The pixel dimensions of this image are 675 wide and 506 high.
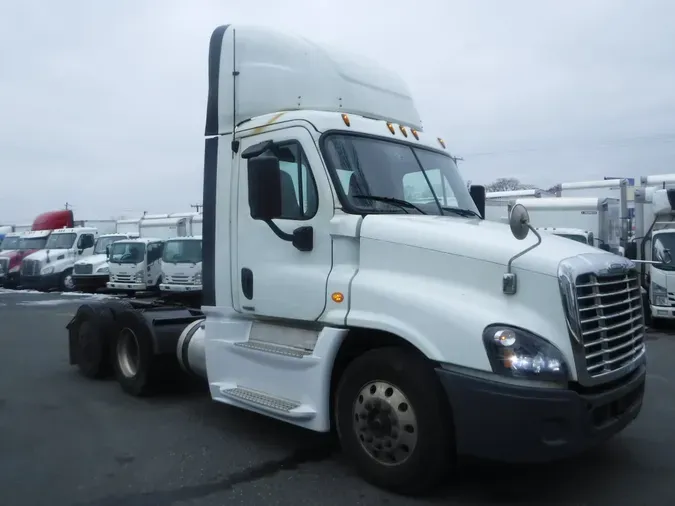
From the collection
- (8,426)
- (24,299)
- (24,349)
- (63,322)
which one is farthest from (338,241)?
(24,299)

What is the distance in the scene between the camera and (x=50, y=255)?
2523 centimetres

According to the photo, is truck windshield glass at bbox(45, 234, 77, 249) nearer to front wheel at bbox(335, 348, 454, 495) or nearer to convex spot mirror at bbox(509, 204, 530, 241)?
front wheel at bbox(335, 348, 454, 495)

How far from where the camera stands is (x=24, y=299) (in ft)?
71.6

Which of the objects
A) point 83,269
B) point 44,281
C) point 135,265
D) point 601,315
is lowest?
point 44,281

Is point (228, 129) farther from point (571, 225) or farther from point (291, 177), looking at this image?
point (571, 225)

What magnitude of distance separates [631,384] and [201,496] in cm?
307

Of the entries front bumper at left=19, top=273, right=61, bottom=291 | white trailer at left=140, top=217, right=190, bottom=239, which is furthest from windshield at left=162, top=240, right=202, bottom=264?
front bumper at left=19, top=273, right=61, bottom=291

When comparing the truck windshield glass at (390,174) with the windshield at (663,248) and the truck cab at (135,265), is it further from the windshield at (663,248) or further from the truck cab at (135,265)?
the truck cab at (135,265)

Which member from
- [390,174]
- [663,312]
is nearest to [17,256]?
[663,312]

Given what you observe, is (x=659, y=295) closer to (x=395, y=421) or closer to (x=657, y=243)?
(x=657, y=243)

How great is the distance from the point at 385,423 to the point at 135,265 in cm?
1836

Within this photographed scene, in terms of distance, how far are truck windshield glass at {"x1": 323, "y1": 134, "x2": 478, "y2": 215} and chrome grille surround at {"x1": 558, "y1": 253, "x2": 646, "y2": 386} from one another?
145 cm

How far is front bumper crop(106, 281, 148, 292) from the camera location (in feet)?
69.4

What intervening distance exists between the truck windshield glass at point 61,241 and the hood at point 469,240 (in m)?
24.0
